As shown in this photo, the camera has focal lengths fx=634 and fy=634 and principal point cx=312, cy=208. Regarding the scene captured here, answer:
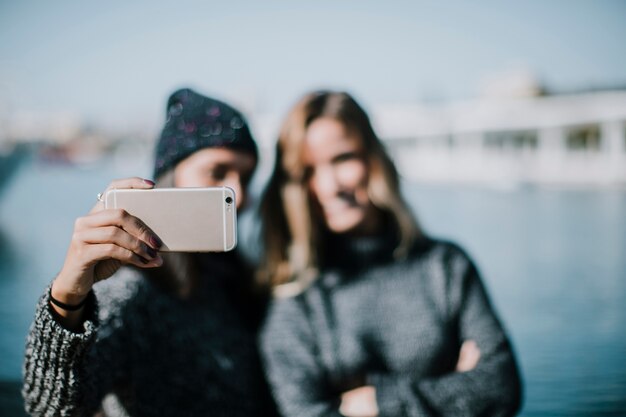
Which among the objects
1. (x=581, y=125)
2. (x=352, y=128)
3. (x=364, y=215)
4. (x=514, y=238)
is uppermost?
(x=581, y=125)

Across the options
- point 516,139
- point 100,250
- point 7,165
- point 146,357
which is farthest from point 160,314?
point 516,139

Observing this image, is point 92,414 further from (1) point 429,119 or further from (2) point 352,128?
(1) point 429,119

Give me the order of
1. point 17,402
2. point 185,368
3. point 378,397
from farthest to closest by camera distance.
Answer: point 17,402 → point 378,397 → point 185,368

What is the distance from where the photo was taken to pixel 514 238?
13.2 metres

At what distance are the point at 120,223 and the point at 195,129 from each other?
59 centimetres

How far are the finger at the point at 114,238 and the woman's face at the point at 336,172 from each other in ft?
2.78

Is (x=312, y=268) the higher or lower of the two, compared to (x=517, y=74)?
lower

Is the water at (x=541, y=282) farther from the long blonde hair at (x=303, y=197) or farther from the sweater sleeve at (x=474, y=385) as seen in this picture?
the sweater sleeve at (x=474, y=385)

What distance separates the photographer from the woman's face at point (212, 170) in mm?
1725

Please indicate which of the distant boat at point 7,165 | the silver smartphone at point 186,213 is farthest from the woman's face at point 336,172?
the distant boat at point 7,165

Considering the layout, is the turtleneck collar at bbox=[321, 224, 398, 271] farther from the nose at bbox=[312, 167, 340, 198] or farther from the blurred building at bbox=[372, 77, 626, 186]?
the blurred building at bbox=[372, 77, 626, 186]

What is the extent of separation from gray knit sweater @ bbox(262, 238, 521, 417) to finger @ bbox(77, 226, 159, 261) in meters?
0.76

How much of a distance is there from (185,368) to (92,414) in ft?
0.83

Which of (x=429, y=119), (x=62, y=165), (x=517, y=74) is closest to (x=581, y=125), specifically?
(x=429, y=119)
